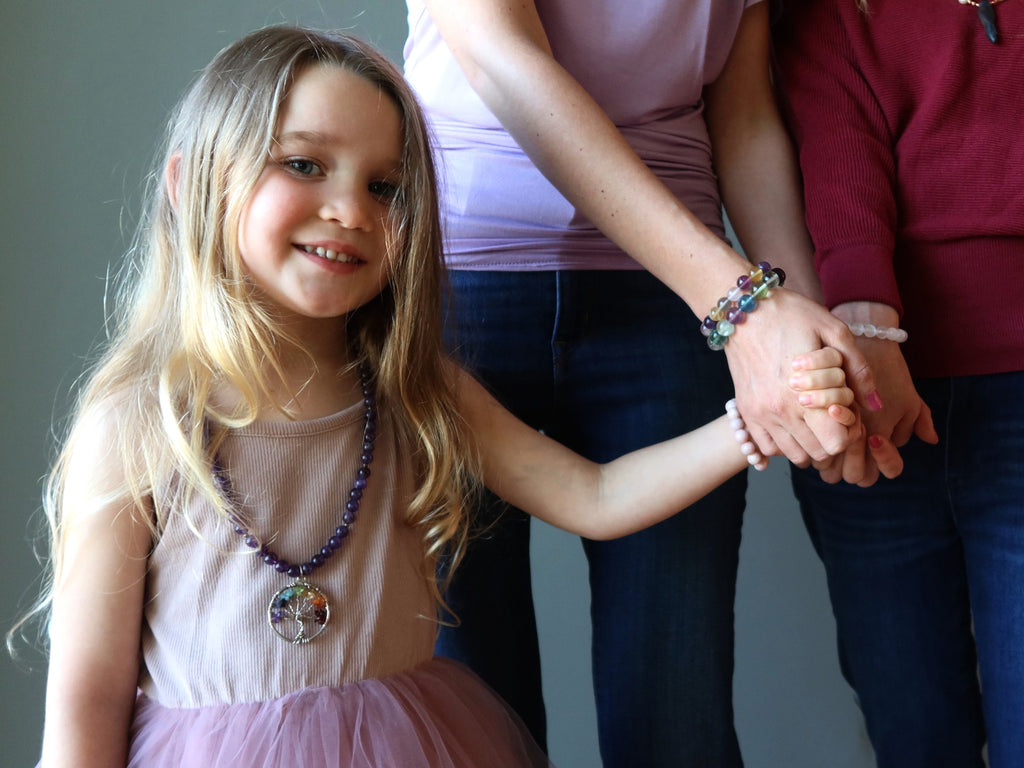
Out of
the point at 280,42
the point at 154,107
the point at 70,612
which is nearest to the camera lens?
the point at 70,612

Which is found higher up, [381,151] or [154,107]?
[154,107]

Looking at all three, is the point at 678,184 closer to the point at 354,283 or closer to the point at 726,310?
the point at 726,310

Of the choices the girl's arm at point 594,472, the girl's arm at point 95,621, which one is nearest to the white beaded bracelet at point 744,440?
the girl's arm at point 594,472

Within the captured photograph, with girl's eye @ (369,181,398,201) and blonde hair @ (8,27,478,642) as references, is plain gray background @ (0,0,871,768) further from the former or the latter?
girl's eye @ (369,181,398,201)

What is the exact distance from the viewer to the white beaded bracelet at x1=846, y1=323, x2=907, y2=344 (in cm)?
95

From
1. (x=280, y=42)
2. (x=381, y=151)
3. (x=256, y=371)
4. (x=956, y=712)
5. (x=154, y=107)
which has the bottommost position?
(x=956, y=712)

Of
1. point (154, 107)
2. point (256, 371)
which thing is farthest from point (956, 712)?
point (154, 107)

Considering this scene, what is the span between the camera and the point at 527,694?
→ 1.11m

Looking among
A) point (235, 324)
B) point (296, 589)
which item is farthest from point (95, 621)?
point (235, 324)

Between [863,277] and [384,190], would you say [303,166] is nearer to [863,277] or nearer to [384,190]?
[384,190]

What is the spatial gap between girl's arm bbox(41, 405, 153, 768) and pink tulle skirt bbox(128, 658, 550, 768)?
3 centimetres

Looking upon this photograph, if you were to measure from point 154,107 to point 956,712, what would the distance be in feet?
4.41

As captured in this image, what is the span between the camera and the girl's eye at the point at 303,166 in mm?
927

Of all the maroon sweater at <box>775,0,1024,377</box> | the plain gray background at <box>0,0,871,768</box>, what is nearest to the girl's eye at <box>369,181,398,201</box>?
the maroon sweater at <box>775,0,1024,377</box>
